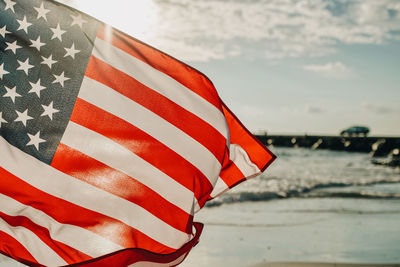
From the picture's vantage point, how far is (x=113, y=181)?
277 cm

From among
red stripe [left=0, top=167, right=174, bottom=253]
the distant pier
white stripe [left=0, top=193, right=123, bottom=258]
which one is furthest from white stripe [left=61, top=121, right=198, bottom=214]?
the distant pier

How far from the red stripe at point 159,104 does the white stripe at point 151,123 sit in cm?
3

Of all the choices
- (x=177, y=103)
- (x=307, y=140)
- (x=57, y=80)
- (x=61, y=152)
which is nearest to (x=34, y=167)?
(x=61, y=152)

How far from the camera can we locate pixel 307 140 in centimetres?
6094

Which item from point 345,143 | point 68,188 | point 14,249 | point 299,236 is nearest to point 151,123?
point 68,188

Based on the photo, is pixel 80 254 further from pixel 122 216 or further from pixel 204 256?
pixel 204 256

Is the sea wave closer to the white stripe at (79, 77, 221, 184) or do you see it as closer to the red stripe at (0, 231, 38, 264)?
the white stripe at (79, 77, 221, 184)

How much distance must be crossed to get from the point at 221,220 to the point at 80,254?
6.45 metres

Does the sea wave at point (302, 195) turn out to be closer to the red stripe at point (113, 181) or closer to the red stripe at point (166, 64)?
the red stripe at point (166, 64)

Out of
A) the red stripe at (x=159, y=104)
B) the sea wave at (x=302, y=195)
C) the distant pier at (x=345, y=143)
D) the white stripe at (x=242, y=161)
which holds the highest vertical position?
the red stripe at (x=159, y=104)

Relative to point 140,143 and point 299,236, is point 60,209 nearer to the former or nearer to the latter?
point 140,143

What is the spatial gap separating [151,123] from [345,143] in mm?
54811

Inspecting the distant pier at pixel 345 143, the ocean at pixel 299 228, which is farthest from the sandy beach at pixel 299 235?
the distant pier at pixel 345 143

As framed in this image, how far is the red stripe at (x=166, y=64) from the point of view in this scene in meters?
2.93
